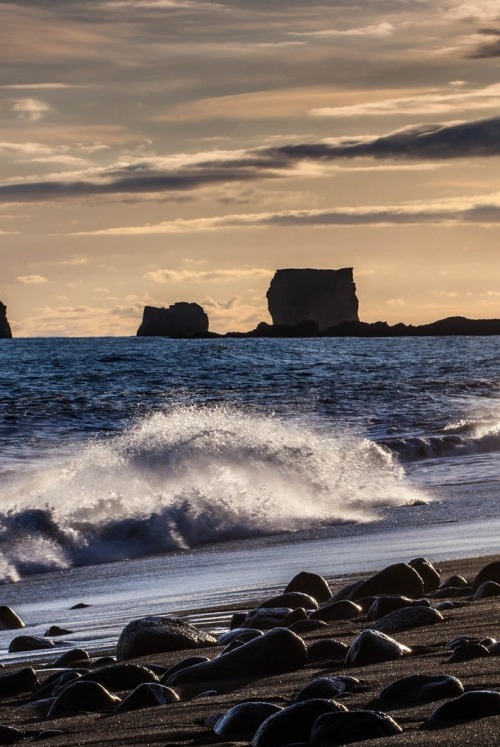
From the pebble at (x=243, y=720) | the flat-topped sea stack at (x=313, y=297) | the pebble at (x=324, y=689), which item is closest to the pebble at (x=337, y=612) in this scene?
the pebble at (x=324, y=689)

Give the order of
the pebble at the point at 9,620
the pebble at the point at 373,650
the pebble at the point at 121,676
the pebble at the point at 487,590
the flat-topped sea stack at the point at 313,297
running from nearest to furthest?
the pebble at the point at 373,650, the pebble at the point at 121,676, the pebble at the point at 487,590, the pebble at the point at 9,620, the flat-topped sea stack at the point at 313,297

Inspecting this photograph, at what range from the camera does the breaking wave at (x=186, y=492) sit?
10.1 metres

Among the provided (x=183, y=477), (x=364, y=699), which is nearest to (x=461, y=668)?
(x=364, y=699)

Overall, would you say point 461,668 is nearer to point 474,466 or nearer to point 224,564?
point 224,564

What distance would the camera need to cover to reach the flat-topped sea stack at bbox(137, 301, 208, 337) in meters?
172

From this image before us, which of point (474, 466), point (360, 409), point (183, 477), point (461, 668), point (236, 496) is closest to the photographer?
point (461, 668)

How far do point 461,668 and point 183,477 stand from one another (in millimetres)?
10017

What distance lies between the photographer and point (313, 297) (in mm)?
182500

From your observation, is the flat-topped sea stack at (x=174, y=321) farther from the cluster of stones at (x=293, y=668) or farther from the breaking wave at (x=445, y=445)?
the cluster of stones at (x=293, y=668)

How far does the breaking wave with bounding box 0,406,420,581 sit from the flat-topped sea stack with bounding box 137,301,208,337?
15526 centimetres

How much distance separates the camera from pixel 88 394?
113 ft

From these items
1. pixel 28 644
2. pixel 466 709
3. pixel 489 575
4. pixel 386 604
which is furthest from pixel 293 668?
pixel 489 575

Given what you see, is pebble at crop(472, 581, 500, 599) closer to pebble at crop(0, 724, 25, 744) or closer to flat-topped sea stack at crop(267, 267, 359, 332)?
pebble at crop(0, 724, 25, 744)

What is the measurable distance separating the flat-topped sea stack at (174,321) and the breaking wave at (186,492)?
509 ft
